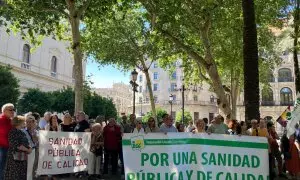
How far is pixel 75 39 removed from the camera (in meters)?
16.9

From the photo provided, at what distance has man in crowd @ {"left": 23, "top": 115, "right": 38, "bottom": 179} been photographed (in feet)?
29.2

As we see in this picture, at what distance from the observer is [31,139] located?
8.96 meters

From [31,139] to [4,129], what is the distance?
71 centimetres

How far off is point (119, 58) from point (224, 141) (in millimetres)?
23280

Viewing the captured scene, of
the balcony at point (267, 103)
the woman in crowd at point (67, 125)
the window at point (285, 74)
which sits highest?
the window at point (285, 74)

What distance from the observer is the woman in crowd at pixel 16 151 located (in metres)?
7.92

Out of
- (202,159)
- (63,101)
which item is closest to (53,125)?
(202,159)

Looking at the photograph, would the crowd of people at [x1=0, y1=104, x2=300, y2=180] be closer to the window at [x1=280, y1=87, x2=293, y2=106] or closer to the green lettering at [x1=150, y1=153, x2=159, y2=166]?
the green lettering at [x1=150, y1=153, x2=159, y2=166]

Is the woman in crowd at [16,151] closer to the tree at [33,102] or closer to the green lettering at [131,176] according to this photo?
the green lettering at [131,176]

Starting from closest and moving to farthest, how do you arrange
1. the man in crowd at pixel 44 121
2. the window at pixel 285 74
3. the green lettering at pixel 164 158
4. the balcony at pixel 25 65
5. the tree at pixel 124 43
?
the green lettering at pixel 164 158 < the man in crowd at pixel 44 121 < the tree at pixel 124 43 < the balcony at pixel 25 65 < the window at pixel 285 74

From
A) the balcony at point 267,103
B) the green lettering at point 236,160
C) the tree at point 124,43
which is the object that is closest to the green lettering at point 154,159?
the green lettering at point 236,160

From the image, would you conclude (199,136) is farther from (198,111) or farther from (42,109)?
(198,111)

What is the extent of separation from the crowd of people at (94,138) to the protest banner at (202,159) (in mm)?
2332

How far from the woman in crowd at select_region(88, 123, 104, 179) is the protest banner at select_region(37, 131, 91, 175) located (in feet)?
0.52
